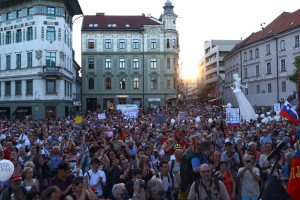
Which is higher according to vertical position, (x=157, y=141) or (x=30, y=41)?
(x=30, y=41)

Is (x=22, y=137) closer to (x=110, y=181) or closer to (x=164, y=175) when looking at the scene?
(x=110, y=181)

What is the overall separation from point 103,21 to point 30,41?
22.8m

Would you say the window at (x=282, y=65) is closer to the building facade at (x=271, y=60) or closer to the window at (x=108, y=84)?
the building facade at (x=271, y=60)

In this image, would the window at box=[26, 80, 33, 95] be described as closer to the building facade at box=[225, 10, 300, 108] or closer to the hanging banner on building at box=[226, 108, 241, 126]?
the building facade at box=[225, 10, 300, 108]

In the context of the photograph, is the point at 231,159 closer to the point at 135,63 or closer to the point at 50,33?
the point at 50,33

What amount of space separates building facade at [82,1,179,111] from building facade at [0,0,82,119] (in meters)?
17.6

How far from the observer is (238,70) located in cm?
6744

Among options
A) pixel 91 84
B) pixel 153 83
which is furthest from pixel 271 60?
pixel 91 84

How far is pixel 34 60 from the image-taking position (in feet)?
154

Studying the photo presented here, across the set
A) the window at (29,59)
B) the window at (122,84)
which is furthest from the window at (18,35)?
the window at (122,84)

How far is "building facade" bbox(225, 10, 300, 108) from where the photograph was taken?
51062mm

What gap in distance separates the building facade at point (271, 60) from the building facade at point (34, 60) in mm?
26486

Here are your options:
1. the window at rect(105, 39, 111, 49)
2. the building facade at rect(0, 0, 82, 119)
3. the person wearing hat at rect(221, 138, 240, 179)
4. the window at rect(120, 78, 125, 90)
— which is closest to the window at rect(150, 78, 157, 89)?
the window at rect(120, 78, 125, 90)

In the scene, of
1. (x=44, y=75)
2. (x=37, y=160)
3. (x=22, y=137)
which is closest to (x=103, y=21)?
(x=44, y=75)
